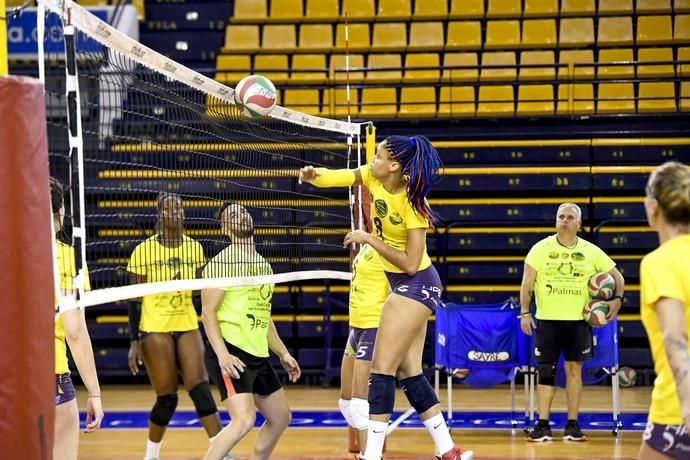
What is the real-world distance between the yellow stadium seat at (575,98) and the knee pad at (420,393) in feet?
26.2

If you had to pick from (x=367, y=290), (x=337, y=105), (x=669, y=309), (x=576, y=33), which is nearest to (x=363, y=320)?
(x=367, y=290)

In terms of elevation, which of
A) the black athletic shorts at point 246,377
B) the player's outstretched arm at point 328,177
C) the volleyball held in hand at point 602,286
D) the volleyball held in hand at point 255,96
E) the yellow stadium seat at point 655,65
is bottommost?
the black athletic shorts at point 246,377

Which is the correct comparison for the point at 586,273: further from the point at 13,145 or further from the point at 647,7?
the point at 647,7

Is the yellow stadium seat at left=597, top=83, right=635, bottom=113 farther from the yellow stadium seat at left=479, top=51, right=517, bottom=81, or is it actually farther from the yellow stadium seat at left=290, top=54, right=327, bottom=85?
the yellow stadium seat at left=290, top=54, right=327, bottom=85

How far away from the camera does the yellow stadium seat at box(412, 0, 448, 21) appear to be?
49.5 ft

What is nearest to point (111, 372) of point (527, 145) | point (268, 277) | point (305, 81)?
point (305, 81)

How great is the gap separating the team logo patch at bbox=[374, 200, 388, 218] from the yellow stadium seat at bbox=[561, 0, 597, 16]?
9826 millimetres

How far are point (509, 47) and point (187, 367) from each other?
27.7 ft

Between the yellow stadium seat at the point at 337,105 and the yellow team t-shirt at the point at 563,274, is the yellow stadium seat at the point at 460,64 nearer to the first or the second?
the yellow stadium seat at the point at 337,105

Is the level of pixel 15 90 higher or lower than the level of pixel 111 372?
higher

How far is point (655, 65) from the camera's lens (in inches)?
543

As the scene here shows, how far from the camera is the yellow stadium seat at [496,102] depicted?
13641 millimetres

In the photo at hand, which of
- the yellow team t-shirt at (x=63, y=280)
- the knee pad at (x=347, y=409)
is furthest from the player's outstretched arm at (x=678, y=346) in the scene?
the knee pad at (x=347, y=409)

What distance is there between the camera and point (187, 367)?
759 cm
